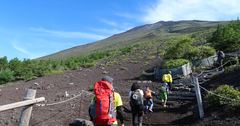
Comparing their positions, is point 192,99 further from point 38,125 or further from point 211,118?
point 38,125

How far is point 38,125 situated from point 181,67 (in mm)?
10561

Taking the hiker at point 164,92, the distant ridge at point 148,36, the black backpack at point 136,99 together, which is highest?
the distant ridge at point 148,36

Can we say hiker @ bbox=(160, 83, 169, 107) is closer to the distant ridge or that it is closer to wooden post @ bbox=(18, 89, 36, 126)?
wooden post @ bbox=(18, 89, 36, 126)

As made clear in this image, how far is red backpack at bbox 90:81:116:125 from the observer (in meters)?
2.24

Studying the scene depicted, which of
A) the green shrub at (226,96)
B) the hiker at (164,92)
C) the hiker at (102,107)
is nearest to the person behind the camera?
the hiker at (102,107)

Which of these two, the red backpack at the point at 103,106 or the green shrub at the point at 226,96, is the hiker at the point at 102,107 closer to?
the red backpack at the point at 103,106

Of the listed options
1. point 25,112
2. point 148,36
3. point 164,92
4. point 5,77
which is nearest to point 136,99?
point 25,112

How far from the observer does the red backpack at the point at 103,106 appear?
224 centimetres

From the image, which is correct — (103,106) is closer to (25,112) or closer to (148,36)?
(25,112)

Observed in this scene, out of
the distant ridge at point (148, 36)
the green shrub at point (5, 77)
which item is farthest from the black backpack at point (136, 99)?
the distant ridge at point (148, 36)

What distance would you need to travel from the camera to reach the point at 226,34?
16547 millimetres

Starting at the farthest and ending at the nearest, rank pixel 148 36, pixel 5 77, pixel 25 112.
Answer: pixel 148 36
pixel 5 77
pixel 25 112

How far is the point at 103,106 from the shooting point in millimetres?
2240

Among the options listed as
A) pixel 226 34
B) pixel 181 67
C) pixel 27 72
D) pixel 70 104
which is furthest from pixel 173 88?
pixel 27 72
